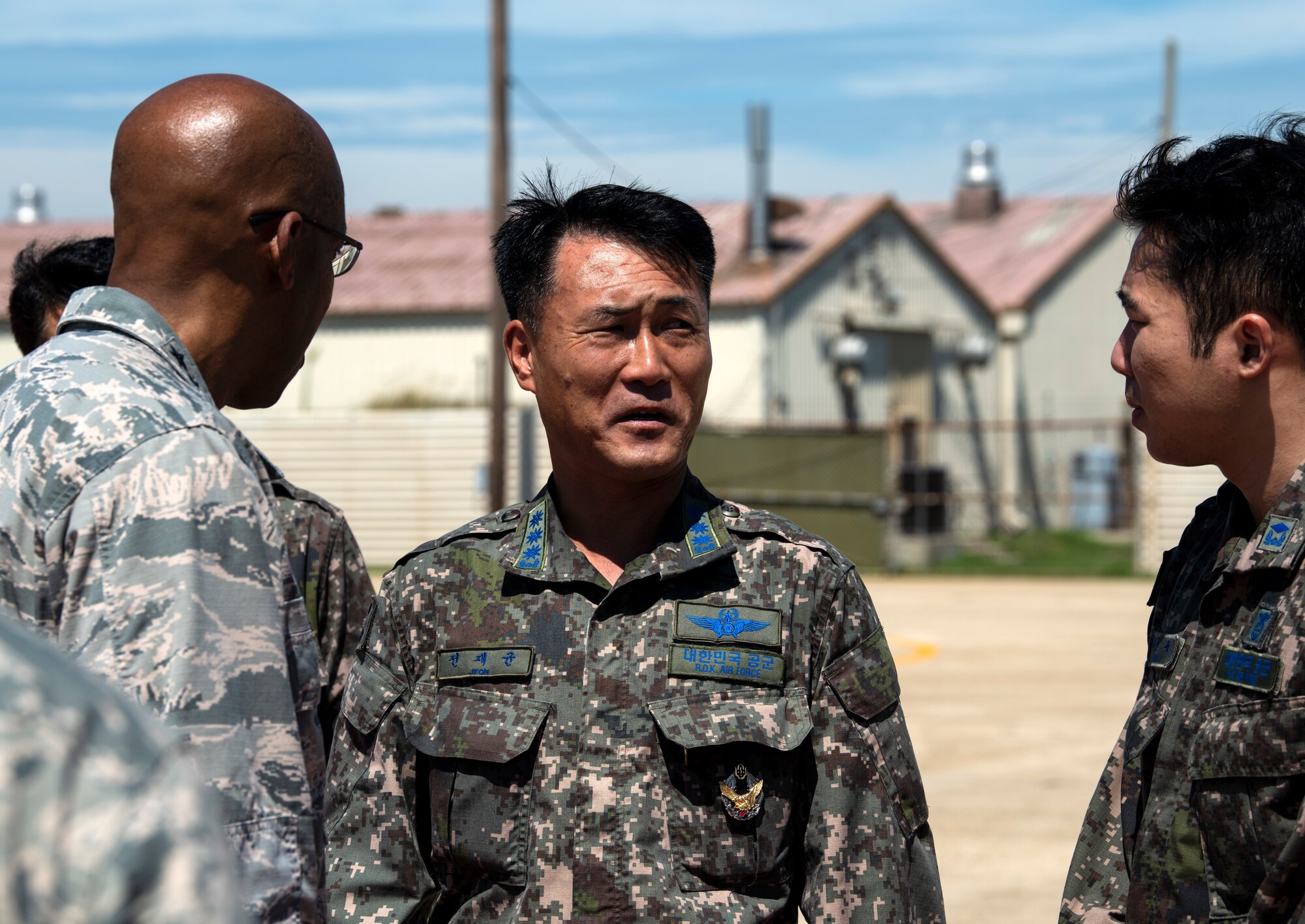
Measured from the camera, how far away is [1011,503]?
95.9ft

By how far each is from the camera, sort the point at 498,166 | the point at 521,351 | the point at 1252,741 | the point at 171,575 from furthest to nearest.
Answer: the point at 498,166, the point at 521,351, the point at 1252,741, the point at 171,575

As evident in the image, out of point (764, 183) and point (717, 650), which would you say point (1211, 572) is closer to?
point (717, 650)

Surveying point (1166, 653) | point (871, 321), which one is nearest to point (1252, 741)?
point (1166, 653)

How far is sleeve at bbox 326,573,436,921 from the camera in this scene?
2.42 m

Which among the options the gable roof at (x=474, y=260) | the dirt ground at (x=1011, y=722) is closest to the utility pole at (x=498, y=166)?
the dirt ground at (x=1011, y=722)

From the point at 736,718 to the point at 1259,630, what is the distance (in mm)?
839

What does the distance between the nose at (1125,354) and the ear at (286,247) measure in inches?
54.0

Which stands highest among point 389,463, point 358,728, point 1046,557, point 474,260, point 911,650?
point 474,260

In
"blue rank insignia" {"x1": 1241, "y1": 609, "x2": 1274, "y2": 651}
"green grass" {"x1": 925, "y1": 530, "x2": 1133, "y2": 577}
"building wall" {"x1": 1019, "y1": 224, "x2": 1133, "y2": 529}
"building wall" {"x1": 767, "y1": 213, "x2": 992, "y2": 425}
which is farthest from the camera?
"building wall" {"x1": 1019, "y1": 224, "x2": 1133, "y2": 529}

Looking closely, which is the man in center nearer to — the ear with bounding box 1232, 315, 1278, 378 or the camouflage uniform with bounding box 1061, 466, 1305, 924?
the camouflage uniform with bounding box 1061, 466, 1305, 924

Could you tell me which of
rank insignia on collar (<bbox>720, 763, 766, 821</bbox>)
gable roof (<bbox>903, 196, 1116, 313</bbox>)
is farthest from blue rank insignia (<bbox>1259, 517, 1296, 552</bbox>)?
gable roof (<bbox>903, 196, 1116, 313</bbox>)

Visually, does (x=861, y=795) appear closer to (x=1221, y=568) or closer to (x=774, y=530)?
(x=774, y=530)

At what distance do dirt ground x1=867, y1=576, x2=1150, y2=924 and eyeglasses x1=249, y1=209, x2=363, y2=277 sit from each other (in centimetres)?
400

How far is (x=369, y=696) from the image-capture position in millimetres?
2518
